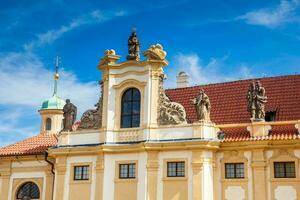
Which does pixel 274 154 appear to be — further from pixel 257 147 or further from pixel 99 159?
pixel 99 159

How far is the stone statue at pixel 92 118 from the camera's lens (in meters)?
28.5

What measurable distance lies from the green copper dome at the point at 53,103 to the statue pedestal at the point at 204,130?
691 inches

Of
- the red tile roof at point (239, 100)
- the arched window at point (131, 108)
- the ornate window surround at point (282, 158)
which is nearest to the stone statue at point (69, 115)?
the arched window at point (131, 108)

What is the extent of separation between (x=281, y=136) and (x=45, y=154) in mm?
12934

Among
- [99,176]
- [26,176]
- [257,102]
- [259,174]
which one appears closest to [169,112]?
[257,102]

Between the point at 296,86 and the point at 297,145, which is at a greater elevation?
the point at 296,86

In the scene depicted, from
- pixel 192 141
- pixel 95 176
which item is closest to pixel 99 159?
pixel 95 176

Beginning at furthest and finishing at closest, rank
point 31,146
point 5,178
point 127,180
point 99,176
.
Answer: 1. point 31,146
2. point 5,178
3. point 99,176
4. point 127,180

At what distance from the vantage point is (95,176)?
27609 millimetres

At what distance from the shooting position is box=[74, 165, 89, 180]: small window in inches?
1105

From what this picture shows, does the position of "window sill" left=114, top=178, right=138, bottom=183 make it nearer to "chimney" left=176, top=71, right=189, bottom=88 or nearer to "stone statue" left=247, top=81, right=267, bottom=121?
"stone statue" left=247, top=81, right=267, bottom=121

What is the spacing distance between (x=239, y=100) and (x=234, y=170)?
4875mm

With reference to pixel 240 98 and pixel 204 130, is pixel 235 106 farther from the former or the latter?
pixel 204 130

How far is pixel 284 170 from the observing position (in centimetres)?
2505
